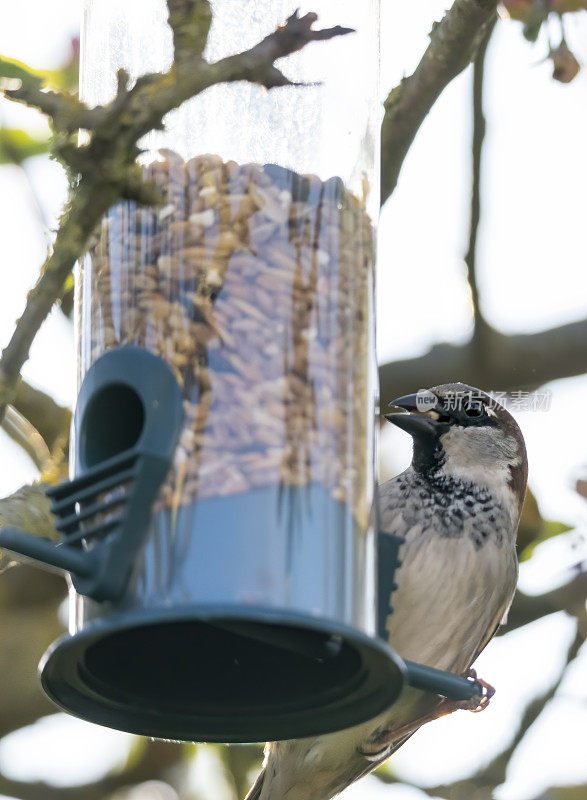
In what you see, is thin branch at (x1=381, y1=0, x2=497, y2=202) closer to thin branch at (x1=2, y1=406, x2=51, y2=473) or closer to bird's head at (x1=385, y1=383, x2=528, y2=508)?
bird's head at (x1=385, y1=383, x2=528, y2=508)

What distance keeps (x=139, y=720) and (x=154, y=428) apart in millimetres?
765

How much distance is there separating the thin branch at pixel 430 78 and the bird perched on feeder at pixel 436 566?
0.80m

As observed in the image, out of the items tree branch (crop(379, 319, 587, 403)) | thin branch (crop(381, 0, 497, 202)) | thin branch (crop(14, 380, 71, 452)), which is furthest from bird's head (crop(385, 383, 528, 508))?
thin branch (crop(14, 380, 71, 452))

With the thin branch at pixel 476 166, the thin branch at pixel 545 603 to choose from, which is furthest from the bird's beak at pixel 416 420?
the thin branch at pixel 545 603

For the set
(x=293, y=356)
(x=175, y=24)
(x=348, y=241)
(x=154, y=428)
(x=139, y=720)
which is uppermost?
(x=175, y=24)

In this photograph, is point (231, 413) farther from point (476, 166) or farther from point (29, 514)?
point (476, 166)

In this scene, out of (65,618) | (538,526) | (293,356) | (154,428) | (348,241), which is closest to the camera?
(154,428)

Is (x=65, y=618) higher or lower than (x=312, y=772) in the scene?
higher

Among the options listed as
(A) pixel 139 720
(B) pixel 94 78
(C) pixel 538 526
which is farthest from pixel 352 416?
(C) pixel 538 526

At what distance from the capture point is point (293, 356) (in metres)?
3.16

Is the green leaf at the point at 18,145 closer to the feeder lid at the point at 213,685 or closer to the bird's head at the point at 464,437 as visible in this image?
the bird's head at the point at 464,437

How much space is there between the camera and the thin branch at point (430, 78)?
4004mm

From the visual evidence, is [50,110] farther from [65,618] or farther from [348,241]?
[65,618]

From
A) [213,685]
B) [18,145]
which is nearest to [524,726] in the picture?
[213,685]
